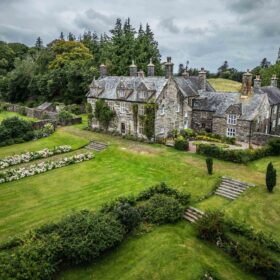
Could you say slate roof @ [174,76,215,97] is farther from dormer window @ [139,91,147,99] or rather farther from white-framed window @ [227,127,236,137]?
white-framed window @ [227,127,236,137]

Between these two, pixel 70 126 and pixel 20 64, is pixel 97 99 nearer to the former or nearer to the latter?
pixel 70 126

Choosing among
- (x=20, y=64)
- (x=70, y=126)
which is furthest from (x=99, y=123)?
(x=20, y=64)

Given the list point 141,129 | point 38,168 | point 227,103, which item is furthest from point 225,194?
point 227,103

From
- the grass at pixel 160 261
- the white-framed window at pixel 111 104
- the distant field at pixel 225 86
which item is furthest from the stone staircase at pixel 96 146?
the distant field at pixel 225 86

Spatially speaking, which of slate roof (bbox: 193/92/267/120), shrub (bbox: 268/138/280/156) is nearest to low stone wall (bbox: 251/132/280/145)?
slate roof (bbox: 193/92/267/120)

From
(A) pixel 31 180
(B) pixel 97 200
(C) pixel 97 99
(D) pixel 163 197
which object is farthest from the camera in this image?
(C) pixel 97 99

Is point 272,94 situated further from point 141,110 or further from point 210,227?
point 210,227

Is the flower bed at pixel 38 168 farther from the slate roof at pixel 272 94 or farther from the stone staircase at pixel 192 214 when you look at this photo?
the slate roof at pixel 272 94
